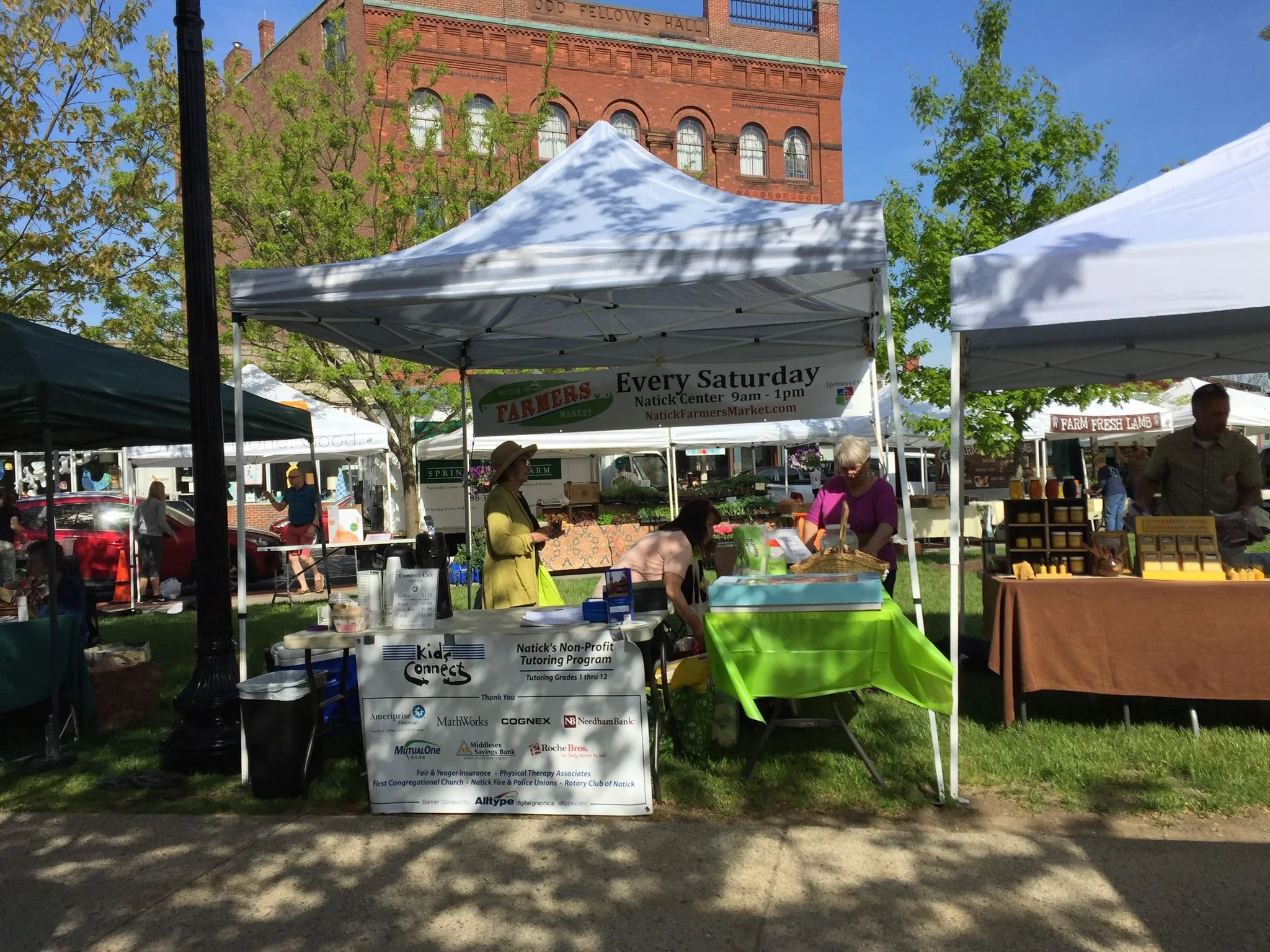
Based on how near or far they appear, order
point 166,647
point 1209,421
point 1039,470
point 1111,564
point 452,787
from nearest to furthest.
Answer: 1. point 452,787
2. point 1111,564
3. point 1209,421
4. point 166,647
5. point 1039,470

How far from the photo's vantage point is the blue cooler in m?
5.74

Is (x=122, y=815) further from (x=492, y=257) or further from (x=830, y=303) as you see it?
(x=830, y=303)

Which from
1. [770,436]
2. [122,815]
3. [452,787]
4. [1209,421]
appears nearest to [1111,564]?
[1209,421]

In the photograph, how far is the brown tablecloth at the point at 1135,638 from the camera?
5.01 meters

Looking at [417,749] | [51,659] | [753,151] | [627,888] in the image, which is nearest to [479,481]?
[51,659]

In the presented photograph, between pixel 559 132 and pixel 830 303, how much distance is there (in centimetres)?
2604

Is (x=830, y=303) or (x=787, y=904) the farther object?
(x=830, y=303)

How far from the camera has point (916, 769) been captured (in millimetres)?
4973

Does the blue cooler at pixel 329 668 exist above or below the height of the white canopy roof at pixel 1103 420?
below

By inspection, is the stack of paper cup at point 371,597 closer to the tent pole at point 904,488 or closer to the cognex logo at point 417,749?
the cognex logo at point 417,749

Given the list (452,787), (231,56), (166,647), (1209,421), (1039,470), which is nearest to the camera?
(452,787)

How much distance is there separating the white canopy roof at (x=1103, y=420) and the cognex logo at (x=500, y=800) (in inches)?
549

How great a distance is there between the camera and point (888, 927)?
3.38 meters

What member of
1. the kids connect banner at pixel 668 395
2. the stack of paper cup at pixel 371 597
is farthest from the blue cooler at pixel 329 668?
the kids connect banner at pixel 668 395
